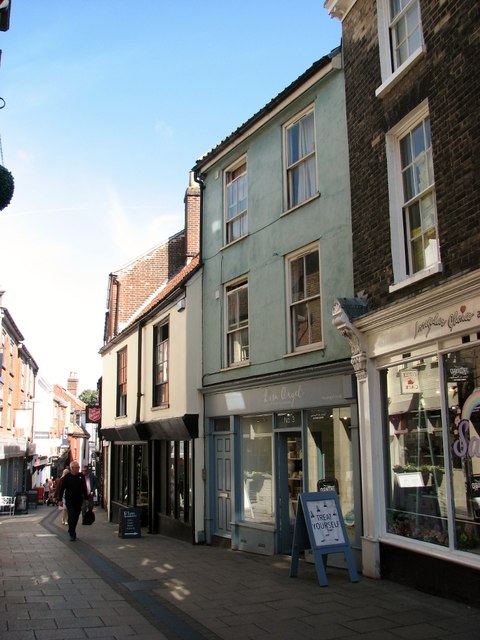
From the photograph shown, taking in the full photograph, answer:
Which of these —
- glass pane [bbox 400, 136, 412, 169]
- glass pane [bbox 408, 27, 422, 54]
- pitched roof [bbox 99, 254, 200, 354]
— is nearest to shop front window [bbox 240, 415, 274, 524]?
pitched roof [bbox 99, 254, 200, 354]

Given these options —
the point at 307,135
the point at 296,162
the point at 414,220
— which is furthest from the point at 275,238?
the point at 414,220

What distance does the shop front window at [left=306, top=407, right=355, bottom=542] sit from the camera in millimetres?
9844

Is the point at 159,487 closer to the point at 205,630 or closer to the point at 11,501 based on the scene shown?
the point at 205,630

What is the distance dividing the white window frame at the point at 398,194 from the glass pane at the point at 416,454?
1257 millimetres

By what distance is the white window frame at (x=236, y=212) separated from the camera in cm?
1363

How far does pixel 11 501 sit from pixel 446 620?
79.6 ft

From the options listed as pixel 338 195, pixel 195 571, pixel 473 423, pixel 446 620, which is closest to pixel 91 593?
pixel 195 571

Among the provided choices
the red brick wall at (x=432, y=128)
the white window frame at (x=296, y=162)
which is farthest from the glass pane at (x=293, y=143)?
the red brick wall at (x=432, y=128)

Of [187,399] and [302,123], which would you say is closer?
[302,123]

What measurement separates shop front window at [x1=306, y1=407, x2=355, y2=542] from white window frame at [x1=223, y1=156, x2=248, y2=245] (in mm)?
4616

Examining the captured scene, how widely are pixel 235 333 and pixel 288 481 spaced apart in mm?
3461

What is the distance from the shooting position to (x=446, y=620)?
650 cm

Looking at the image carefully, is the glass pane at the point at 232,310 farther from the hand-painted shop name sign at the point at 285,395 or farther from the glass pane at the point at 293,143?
the glass pane at the point at 293,143

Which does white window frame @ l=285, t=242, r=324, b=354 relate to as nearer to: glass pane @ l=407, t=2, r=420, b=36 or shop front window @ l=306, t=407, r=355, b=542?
shop front window @ l=306, t=407, r=355, b=542
